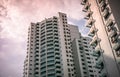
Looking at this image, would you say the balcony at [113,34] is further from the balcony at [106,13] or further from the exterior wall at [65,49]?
the exterior wall at [65,49]

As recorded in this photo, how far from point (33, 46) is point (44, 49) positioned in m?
10.3

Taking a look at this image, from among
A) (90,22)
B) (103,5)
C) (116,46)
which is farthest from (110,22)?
(90,22)

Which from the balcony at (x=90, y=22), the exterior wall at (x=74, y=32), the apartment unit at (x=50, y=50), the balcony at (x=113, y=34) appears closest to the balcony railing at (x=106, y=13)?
the balcony at (x=90, y=22)

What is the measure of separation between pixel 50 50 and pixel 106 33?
173 feet

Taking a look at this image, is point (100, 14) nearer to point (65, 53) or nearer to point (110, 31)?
point (110, 31)

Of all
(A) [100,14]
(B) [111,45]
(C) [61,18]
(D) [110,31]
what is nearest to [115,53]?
(B) [111,45]

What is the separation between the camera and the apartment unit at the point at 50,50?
3083 inches

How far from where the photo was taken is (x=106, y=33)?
117 feet

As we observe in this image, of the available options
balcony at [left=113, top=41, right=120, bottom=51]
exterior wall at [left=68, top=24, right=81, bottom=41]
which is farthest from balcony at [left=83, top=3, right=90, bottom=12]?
exterior wall at [left=68, top=24, right=81, bottom=41]

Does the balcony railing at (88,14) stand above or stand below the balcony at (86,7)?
below

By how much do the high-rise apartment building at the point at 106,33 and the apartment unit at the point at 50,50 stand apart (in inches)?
1603

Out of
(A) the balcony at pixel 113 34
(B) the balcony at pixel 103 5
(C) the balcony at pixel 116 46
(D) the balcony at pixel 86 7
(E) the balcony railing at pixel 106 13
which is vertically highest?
(D) the balcony at pixel 86 7

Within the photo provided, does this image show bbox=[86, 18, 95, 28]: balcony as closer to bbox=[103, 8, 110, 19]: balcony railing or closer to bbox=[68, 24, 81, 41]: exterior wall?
bbox=[103, 8, 110, 19]: balcony railing

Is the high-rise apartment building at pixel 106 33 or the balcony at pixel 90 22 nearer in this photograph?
the high-rise apartment building at pixel 106 33
